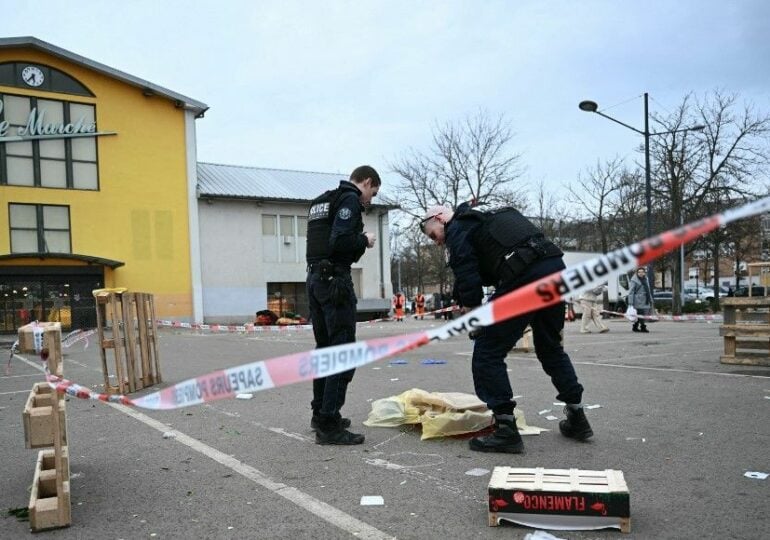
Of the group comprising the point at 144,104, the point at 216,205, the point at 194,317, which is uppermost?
the point at 144,104

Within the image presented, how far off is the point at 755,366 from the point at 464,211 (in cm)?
600

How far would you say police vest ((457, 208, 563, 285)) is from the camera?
14.2 feet

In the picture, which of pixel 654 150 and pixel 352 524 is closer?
pixel 352 524

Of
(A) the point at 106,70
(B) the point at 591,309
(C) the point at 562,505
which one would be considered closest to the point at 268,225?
(A) the point at 106,70

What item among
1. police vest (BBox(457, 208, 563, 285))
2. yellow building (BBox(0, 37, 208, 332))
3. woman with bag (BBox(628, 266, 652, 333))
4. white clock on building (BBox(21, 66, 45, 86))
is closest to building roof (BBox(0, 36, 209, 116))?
yellow building (BBox(0, 37, 208, 332))

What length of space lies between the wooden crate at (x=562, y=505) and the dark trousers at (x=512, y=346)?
1.33 metres

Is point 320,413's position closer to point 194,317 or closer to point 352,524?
point 352,524

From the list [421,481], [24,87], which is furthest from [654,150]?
[421,481]

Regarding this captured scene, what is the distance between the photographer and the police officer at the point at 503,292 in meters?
4.36

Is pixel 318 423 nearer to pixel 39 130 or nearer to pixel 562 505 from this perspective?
pixel 562 505

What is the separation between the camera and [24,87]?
1051 inches

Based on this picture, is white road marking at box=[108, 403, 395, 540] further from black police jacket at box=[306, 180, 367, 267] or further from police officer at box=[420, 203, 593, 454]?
black police jacket at box=[306, 180, 367, 267]

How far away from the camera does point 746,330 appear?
8.27 meters

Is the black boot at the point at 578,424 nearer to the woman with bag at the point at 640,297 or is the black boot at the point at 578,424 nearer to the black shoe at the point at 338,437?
the black shoe at the point at 338,437
